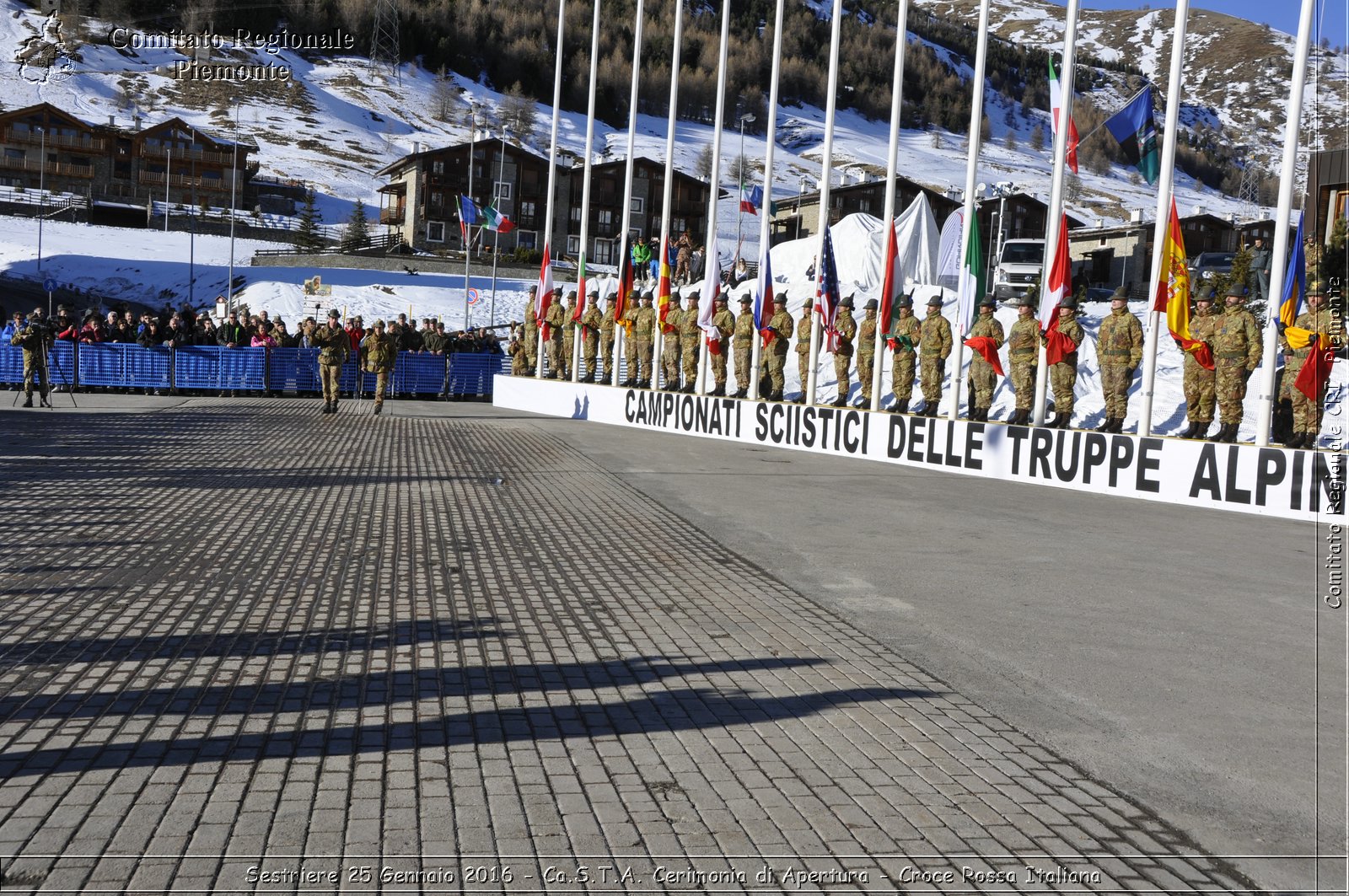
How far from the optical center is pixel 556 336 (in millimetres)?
30625

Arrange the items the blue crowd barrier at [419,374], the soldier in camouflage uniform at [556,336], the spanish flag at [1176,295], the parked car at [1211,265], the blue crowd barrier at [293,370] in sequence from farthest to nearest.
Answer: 1. the parked car at [1211,265]
2. the blue crowd barrier at [419,374]
3. the blue crowd barrier at [293,370]
4. the soldier in camouflage uniform at [556,336]
5. the spanish flag at [1176,295]

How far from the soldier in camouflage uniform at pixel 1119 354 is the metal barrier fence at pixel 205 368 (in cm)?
1785

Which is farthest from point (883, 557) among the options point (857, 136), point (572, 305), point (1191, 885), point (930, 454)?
point (857, 136)

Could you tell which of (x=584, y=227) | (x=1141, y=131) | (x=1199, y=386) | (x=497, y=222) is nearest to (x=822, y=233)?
(x=1141, y=131)

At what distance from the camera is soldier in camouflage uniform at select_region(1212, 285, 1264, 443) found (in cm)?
1580

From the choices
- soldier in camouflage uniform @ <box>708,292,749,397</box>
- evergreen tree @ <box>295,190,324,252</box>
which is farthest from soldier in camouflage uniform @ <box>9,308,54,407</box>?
evergreen tree @ <box>295,190,324,252</box>

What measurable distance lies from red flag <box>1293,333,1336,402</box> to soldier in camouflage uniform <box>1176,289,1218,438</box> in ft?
4.71

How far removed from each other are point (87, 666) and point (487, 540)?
174 inches

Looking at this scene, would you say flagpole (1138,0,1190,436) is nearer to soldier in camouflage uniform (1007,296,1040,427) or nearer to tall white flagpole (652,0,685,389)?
soldier in camouflage uniform (1007,296,1040,427)

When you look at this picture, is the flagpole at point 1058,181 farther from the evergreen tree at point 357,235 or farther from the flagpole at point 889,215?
the evergreen tree at point 357,235

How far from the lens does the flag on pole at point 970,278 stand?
18484 mm

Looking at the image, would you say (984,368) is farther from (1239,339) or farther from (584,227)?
(584,227)

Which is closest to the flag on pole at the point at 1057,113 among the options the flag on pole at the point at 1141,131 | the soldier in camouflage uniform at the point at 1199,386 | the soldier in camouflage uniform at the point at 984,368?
the flag on pole at the point at 1141,131

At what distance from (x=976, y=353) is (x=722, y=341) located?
6.75 meters
